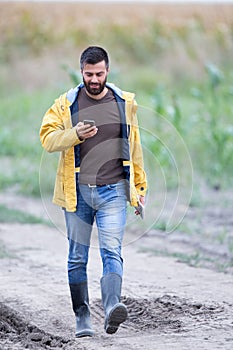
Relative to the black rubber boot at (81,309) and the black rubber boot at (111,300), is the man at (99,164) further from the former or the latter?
the black rubber boot at (81,309)

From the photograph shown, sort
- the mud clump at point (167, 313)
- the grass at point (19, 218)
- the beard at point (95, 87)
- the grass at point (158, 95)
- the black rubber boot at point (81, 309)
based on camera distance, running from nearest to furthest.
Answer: the beard at point (95, 87), the black rubber boot at point (81, 309), the mud clump at point (167, 313), the grass at point (19, 218), the grass at point (158, 95)

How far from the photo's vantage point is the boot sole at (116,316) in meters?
5.26

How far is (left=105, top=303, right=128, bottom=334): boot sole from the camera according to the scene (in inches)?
207

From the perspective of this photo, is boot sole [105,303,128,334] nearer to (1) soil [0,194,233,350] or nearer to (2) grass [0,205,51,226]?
(1) soil [0,194,233,350]

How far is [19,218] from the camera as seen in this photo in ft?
36.1

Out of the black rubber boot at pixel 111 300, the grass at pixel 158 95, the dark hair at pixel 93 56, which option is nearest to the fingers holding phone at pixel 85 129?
the dark hair at pixel 93 56

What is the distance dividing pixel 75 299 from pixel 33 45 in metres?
24.2

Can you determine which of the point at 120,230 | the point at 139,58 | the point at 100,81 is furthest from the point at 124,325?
the point at 139,58

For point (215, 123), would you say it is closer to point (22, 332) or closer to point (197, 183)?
point (197, 183)

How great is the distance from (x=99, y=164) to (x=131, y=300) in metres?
1.53

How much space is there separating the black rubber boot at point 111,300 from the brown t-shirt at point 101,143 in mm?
610

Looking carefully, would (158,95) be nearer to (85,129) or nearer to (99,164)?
(99,164)

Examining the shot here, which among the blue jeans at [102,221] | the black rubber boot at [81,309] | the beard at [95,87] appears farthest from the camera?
the black rubber boot at [81,309]

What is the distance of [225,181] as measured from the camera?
1262 centimetres
